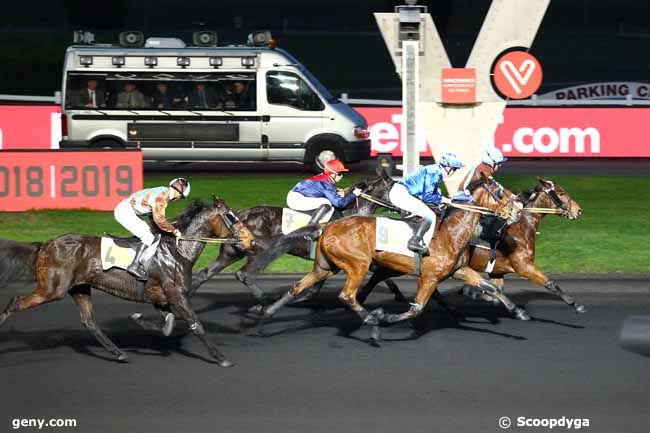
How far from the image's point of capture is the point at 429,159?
94.8 feet

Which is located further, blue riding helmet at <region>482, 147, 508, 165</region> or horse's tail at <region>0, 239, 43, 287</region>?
blue riding helmet at <region>482, 147, 508, 165</region>

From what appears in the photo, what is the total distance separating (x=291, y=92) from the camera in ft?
84.6

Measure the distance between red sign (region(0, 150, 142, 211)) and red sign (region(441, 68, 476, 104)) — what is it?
213 inches

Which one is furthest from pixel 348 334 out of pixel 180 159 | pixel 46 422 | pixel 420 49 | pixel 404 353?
pixel 180 159

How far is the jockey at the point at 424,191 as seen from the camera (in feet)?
41.5

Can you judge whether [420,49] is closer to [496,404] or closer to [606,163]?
[496,404]

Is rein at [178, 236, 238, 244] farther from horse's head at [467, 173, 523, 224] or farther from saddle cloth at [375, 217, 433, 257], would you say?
horse's head at [467, 173, 523, 224]

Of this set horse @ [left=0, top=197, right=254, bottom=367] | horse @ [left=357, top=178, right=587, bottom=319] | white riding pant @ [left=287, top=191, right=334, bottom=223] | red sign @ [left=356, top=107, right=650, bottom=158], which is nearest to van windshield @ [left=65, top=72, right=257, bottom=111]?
red sign @ [left=356, top=107, right=650, bottom=158]

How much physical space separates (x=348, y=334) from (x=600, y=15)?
48569 millimetres

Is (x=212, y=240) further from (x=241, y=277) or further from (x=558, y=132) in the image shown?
(x=558, y=132)

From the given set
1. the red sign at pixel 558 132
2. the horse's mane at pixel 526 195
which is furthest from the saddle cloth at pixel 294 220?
→ the red sign at pixel 558 132

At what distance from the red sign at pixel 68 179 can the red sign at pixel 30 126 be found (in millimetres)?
6881

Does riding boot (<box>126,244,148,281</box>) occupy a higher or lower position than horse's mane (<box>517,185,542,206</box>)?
lower

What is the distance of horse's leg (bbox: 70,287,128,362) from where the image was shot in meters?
11.8
